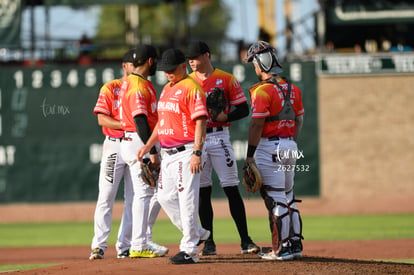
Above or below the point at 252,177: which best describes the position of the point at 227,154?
above

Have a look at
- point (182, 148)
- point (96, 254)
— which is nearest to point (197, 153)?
point (182, 148)

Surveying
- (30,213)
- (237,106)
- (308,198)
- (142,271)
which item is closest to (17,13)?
(30,213)

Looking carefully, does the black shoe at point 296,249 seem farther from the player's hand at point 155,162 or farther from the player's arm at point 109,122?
the player's arm at point 109,122

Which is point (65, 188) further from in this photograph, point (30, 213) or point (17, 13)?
point (17, 13)

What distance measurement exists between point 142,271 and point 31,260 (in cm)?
437

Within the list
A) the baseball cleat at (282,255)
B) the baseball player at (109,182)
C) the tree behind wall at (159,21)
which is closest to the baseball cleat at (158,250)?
the baseball player at (109,182)

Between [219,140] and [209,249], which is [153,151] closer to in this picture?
[219,140]

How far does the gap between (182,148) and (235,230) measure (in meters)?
8.44

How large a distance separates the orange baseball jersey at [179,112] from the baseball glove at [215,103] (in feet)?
2.17

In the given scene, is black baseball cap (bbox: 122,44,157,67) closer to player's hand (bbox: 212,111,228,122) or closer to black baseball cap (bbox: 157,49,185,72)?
black baseball cap (bbox: 157,49,185,72)

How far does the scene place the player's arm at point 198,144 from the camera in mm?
7332

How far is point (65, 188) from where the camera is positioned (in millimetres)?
19844

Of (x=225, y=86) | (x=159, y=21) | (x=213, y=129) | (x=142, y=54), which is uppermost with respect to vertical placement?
(x=159, y=21)

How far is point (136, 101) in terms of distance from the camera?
316 inches
